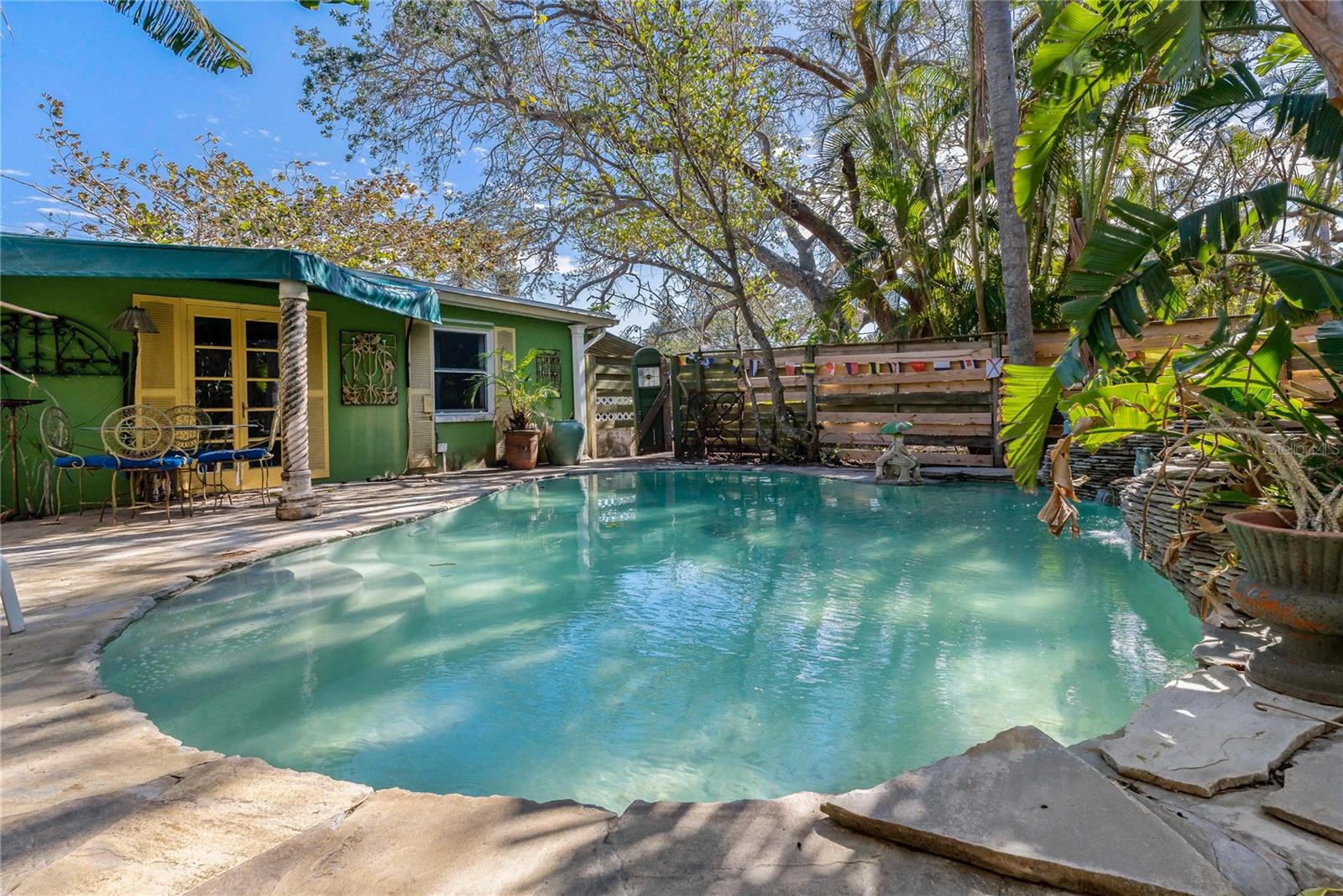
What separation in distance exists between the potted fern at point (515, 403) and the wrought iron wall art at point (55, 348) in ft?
14.2

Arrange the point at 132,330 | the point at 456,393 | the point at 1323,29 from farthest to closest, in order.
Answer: the point at 456,393 → the point at 132,330 → the point at 1323,29

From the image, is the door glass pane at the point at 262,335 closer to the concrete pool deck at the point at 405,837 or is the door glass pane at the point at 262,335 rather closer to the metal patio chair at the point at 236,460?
the metal patio chair at the point at 236,460

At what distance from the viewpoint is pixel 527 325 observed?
1116 centimetres

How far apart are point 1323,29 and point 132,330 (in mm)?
8770

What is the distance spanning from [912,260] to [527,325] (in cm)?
630

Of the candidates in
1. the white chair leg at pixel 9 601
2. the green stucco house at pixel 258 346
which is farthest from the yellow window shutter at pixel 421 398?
the white chair leg at pixel 9 601

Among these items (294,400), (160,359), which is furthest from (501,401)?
(294,400)

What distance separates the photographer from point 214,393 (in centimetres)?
765

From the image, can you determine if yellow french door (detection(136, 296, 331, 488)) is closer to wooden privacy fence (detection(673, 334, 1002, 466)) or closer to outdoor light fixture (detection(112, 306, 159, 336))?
outdoor light fixture (detection(112, 306, 159, 336))

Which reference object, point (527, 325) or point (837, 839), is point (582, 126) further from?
point (837, 839)

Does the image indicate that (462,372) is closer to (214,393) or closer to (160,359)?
(214,393)

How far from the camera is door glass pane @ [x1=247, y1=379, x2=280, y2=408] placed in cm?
792

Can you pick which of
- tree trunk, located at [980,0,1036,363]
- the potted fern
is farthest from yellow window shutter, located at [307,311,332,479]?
tree trunk, located at [980,0,1036,363]

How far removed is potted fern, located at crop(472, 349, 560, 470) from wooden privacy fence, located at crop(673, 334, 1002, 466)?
256 cm
